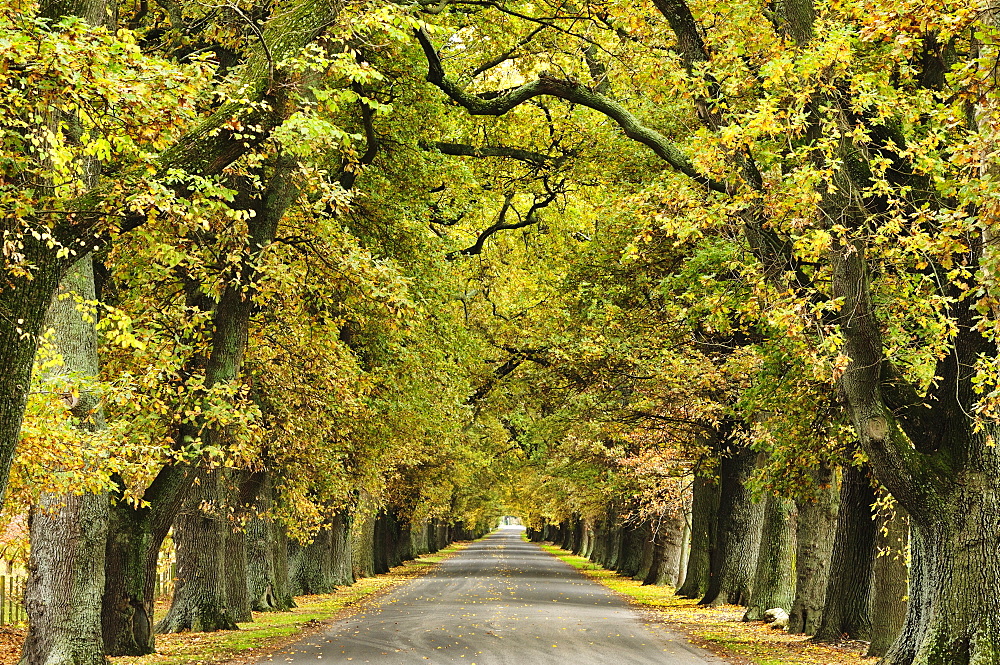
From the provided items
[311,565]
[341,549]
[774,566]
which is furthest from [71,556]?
[341,549]

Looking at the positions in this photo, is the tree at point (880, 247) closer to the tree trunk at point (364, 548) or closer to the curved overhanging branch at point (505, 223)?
the curved overhanging branch at point (505, 223)

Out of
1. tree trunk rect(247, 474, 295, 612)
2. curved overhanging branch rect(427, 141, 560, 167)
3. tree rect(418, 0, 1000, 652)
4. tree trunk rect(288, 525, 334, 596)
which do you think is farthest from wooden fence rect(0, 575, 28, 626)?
Result: tree rect(418, 0, 1000, 652)

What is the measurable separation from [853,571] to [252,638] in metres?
10.9

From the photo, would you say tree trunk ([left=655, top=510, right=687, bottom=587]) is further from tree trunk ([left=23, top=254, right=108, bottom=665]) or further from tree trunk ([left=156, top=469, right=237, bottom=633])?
tree trunk ([left=23, top=254, right=108, bottom=665])

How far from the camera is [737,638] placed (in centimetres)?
2028

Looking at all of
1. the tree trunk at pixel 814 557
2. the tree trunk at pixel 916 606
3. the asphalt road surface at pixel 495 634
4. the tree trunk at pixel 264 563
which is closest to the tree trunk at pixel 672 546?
the asphalt road surface at pixel 495 634

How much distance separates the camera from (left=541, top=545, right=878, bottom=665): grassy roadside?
55.2 feet

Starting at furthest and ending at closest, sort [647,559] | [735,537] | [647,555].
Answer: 1. [647,555]
2. [647,559]
3. [735,537]

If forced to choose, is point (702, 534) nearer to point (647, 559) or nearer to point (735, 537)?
point (735, 537)

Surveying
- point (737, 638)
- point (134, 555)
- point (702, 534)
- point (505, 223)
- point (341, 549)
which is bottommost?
point (737, 638)

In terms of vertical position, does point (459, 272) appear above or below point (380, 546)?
above

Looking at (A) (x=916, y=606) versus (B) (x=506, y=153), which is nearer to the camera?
(A) (x=916, y=606)

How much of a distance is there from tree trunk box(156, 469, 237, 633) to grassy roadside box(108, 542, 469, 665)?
0.47 meters

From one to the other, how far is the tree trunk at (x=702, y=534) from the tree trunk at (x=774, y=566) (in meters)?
5.58
